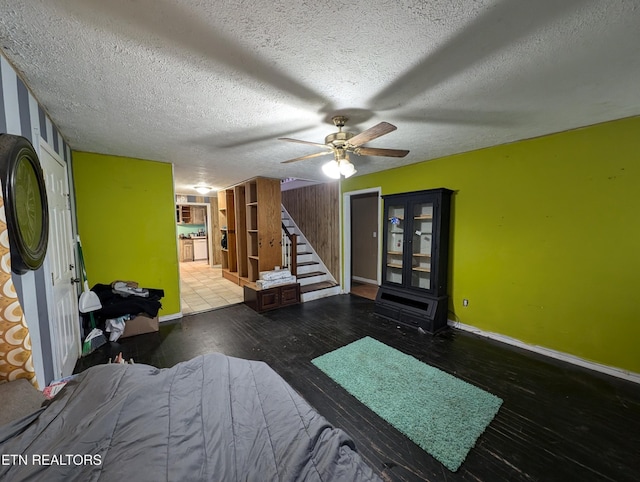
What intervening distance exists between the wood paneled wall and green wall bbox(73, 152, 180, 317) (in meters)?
2.90

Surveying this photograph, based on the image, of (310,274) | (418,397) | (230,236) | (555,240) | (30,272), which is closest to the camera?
(30,272)

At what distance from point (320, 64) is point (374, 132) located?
0.59 meters

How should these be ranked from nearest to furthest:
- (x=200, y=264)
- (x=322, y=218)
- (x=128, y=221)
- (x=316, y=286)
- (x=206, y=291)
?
(x=128, y=221) < (x=316, y=286) < (x=206, y=291) < (x=322, y=218) < (x=200, y=264)

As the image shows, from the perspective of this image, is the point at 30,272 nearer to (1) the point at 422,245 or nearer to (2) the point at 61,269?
(2) the point at 61,269

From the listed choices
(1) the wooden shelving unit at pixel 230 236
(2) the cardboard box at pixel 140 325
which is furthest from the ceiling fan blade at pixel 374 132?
(1) the wooden shelving unit at pixel 230 236

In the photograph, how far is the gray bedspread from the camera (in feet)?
2.36

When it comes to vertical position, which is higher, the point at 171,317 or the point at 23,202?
the point at 23,202

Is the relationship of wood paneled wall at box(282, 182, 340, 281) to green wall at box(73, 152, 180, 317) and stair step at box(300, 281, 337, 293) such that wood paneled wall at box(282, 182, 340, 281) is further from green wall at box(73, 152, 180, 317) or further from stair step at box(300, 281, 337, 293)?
green wall at box(73, 152, 180, 317)

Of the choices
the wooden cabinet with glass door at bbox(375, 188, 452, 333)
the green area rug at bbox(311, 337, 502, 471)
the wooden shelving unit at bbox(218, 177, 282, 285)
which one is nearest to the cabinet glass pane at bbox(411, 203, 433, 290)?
the wooden cabinet with glass door at bbox(375, 188, 452, 333)

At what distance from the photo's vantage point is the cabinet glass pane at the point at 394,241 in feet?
13.0

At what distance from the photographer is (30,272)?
5.03 feet

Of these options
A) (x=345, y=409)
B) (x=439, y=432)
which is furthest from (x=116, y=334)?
(x=439, y=432)

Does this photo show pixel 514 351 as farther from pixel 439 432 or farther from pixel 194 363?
pixel 194 363

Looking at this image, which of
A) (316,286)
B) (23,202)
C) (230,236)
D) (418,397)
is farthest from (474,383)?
(230,236)
